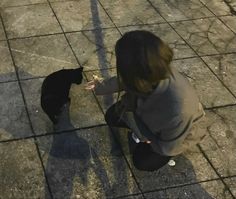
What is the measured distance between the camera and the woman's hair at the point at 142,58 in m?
2.96

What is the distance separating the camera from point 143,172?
388 centimetres

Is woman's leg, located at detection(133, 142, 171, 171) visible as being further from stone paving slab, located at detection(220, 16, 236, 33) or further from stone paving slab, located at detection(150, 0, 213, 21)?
stone paving slab, located at detection(220, 16, 236, 33)

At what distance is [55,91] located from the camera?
4.12 metres

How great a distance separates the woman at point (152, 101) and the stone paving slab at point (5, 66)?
124cm

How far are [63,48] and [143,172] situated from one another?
213cm

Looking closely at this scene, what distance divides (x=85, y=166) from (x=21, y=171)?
582 millimetres

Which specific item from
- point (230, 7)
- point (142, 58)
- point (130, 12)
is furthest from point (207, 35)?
point (142, 58)

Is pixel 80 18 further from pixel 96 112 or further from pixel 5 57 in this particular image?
pixel 96 112

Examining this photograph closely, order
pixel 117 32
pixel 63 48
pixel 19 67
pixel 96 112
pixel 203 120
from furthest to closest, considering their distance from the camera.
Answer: pixel 117 32
pixel 63 48
pixel 19 67
pixel 96 112
pixel 203 120

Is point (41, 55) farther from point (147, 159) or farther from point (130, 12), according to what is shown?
point (147, 159)

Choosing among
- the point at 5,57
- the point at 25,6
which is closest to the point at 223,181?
the point at 5,57

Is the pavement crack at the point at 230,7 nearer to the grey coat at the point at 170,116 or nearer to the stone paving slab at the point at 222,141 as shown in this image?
the stone paving slab at the point at 222,141

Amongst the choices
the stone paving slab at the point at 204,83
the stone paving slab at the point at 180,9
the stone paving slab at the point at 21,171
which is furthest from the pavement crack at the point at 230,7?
the stone paving slab at the point at 21,171

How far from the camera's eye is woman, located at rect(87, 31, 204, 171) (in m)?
2.98
